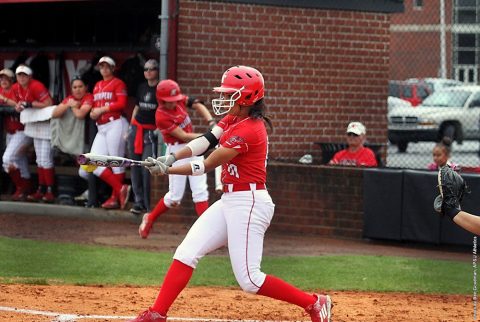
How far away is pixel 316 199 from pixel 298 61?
6.76 ft

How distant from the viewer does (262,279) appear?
6.55m

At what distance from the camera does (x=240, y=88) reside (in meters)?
6.52

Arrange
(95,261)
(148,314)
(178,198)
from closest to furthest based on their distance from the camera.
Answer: (148,314) < (95,261) < (178,198)

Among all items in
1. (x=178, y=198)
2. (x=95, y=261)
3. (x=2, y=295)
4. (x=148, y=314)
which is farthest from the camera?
(x=178, y=198)

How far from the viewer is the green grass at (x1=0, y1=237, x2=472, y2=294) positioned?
9.16 metres

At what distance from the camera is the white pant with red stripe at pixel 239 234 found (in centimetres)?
652

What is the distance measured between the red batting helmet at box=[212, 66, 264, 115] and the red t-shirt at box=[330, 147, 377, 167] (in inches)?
229

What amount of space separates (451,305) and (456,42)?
5797 millimetres

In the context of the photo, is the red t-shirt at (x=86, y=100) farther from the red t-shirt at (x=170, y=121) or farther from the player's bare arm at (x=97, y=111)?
the red t-shirt at (x=170, y=121)

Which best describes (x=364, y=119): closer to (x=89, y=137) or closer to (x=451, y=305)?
(x=89, y=137)

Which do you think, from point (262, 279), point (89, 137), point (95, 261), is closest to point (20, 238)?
point (95, 261)

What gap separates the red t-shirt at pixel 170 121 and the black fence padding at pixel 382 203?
220cm

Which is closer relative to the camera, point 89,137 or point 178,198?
point 178,198

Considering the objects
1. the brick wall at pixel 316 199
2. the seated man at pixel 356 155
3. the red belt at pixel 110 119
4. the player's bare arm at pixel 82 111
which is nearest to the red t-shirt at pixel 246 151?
the brick wall at pixel 316 199
